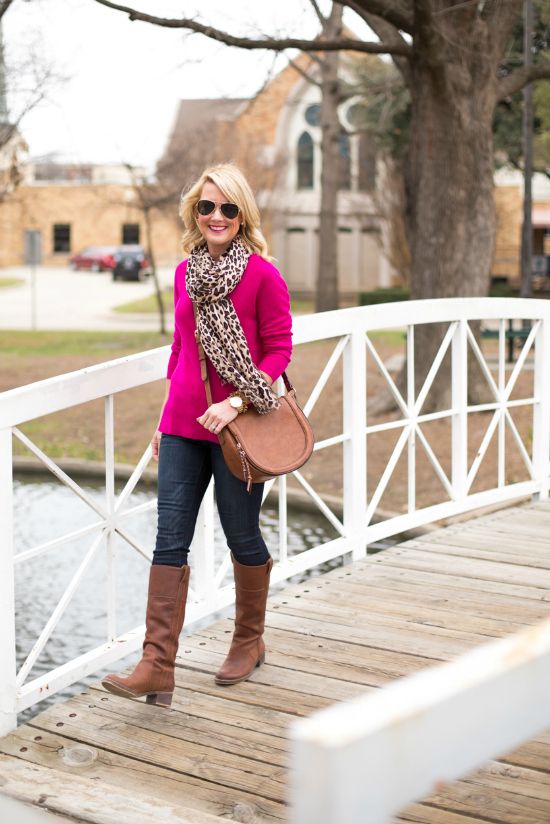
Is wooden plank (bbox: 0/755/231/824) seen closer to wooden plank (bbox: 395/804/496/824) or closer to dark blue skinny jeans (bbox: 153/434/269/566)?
wooden plank (bbox: 395/804/496/824)

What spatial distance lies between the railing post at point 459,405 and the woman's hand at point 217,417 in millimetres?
2801

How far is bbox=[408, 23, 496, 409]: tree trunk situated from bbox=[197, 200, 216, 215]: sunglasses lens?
27.8 ft

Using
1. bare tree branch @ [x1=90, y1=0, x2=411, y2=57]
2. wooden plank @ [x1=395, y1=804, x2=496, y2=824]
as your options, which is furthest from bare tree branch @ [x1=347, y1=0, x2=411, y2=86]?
wooden plank @ [x1=395, y1=804, x2=496, y2=824]

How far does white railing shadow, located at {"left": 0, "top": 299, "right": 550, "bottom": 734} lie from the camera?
381 centimetres

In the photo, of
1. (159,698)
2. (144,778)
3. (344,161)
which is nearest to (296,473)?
(159,698)

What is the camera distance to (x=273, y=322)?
12.8 feet

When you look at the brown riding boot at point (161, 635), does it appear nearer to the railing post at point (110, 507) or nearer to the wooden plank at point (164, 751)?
the wooden plank at point (164, 751)

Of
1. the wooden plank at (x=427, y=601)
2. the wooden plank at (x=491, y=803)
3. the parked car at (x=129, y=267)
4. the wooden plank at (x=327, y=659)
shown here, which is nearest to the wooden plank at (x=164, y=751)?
the wooden plank at (x=491, y=803)

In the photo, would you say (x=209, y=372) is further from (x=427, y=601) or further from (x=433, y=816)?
(x=427, y=601)

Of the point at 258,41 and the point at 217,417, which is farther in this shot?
the point at 258,41

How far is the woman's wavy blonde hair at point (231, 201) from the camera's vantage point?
12.6 ft

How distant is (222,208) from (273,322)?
40 cm

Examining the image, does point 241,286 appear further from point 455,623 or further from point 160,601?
point 455,623

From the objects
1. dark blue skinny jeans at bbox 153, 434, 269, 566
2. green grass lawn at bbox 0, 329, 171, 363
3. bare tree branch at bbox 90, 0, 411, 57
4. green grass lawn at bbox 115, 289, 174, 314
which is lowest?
green grass lawn at bbox 0, 329, 171, 363
